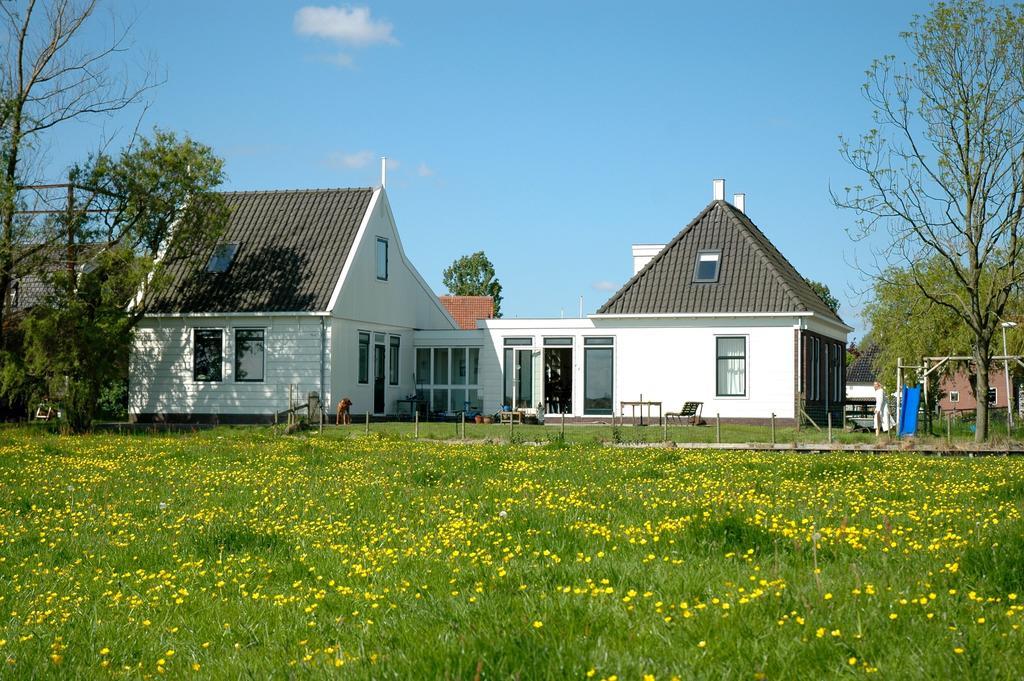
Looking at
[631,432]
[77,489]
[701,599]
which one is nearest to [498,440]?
[631,432]

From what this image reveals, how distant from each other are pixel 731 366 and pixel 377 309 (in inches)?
452

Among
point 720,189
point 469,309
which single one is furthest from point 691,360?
point 469,309

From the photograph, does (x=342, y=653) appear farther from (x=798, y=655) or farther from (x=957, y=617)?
(x=957, y=617)

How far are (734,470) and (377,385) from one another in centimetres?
2264

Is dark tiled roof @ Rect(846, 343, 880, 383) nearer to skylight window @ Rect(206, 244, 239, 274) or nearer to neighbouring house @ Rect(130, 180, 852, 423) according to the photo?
neighbouring house @ Rect(130, 180, 852, 423)

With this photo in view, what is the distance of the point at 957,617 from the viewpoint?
5.50 m

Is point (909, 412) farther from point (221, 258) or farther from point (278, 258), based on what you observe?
point (221, 258)

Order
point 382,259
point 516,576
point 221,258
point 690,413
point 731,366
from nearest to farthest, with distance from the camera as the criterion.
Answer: point 516,576
point 690,413
point 731,366
point 221,258
point 382,259

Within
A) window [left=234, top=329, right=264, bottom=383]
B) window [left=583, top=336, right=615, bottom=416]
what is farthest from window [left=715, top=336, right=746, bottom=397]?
window [left=234, top=329, right=264, bottom=383]

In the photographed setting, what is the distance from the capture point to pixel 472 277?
3971 inches

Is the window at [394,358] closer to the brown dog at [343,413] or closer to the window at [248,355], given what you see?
the brown dog at [343,413]

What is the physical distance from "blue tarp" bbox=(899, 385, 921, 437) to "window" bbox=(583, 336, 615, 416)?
1059 cm

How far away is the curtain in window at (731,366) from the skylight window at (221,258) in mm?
15701

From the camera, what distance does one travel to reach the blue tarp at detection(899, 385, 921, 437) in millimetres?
24688
